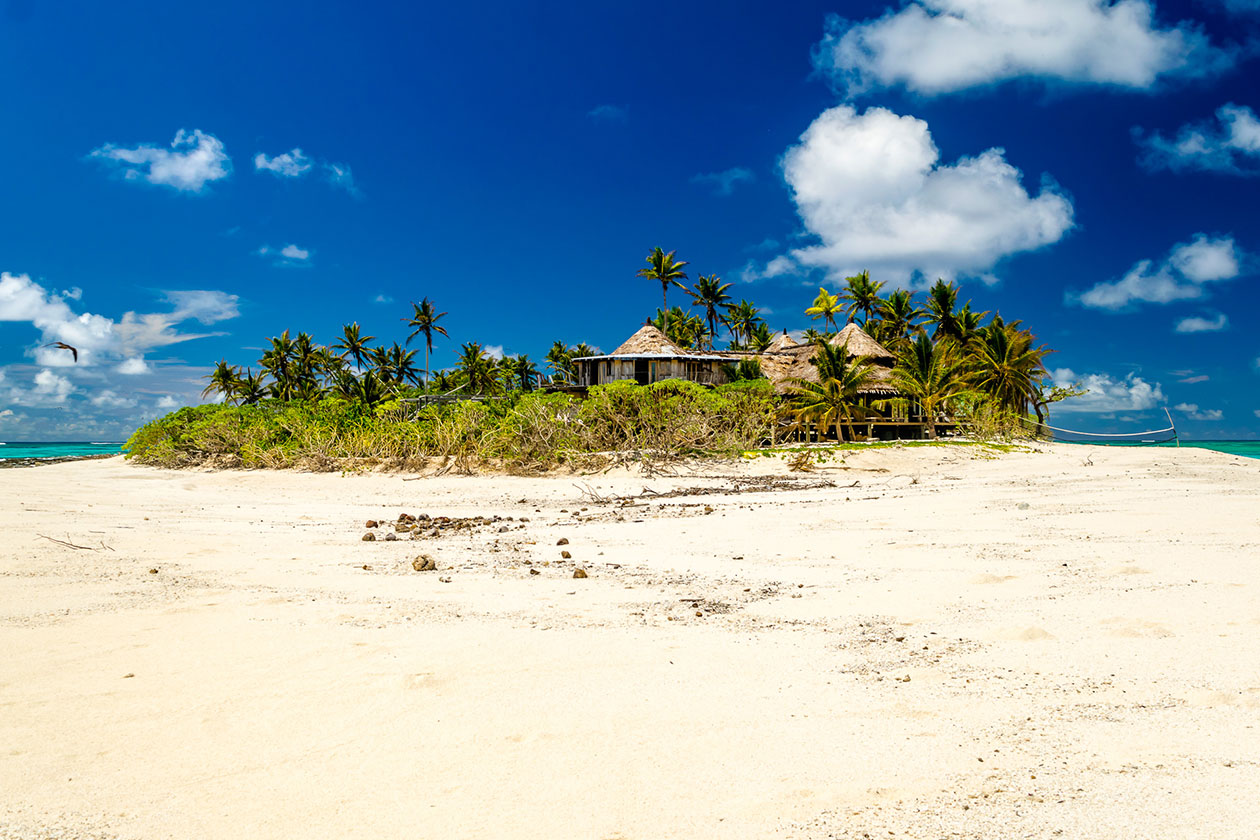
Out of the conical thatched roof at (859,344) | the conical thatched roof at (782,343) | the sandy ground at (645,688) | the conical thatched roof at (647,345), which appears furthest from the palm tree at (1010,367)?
the sandy ground at (645,688)

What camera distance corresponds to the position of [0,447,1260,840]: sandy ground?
2.17 m

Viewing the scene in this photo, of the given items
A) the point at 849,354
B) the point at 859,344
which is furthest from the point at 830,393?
the point at 859,344

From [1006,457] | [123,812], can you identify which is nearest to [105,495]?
[123,812]

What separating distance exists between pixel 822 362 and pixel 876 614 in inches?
973

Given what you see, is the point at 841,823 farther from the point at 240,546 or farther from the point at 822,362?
the point at 822,362

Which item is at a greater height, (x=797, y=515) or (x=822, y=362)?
(x=822, y=362)

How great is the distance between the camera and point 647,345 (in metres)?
45.2

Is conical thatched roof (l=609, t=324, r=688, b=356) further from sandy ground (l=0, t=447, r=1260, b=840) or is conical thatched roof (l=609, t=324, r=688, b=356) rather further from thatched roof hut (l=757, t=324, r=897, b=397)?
sandy ground (l=0, t=447, r=1260, b=840)

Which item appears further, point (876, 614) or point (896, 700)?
point (876, 614)

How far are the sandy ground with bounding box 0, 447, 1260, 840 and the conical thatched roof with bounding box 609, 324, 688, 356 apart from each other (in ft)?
124

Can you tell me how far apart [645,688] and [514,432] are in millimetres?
15331

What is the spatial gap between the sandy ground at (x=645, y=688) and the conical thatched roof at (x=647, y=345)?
37.8 meters

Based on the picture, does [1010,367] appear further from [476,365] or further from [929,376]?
[476,365]

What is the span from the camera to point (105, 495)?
13.2 meters
